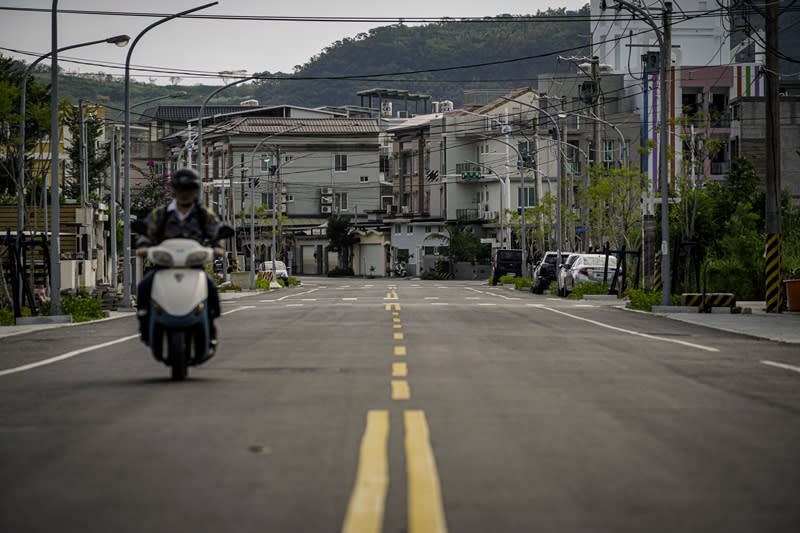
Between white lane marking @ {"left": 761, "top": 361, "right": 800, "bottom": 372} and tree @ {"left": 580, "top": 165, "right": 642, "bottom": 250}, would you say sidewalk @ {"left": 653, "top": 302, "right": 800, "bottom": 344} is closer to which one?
white lane marking @ {"left": 761, "top": 361, "right": 800, "bottom": 372}

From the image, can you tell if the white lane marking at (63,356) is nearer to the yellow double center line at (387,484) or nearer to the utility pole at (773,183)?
the yellow double center line at (387,484)

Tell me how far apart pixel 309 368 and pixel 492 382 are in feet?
7.84

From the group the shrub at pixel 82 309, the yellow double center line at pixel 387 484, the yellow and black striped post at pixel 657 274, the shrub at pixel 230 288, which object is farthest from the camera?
the shrub at pixel 230 288

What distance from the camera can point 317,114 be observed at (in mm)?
127250

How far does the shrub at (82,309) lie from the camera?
30.0 metres

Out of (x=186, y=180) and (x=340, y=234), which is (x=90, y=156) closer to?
(x=340, y=234)

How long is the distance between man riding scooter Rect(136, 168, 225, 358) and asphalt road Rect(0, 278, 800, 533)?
65 cm

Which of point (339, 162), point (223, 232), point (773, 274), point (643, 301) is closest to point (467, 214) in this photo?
point (339, 162)

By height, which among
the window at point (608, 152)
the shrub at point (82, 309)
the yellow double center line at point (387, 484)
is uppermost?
the window at point (608, 152)

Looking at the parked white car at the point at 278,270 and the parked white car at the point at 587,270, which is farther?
the parked white car at the point at 278,270

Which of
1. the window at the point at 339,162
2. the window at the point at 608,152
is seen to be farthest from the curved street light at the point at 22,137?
the window at the point at 339,162

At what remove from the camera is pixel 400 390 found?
37.6ft

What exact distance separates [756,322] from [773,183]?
6.26 metres

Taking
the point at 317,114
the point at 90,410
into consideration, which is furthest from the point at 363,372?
the point at 317,114
